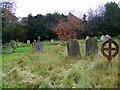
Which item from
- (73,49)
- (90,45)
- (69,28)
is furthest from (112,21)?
(73,49)

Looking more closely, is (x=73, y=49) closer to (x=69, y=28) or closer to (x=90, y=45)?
(x=90, y=45)

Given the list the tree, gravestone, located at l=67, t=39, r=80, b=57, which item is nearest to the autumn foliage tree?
the tree

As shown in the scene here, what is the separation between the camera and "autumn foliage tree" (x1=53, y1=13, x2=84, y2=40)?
124 feet

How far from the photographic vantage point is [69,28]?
3981 centimetres

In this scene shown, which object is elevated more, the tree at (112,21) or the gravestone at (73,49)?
the tree at (112,21)

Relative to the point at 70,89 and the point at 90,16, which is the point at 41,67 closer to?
the point at 70,89

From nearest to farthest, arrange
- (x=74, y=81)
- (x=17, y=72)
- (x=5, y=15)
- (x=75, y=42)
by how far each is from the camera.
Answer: (x=74, y=81) < (x=17, y=72) < (x=75, y=42) < (x=5, y=15)

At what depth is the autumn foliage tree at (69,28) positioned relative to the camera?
124ft

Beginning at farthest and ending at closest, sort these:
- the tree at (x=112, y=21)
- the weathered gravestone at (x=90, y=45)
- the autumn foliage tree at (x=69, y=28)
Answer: the tree at (x=112, y=21)
the autumn foliage tree at (x=69, y=28)
the weathered gravestone at (x=90, y=45)

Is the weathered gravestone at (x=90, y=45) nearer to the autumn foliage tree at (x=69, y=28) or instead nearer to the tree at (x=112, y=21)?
the autumn foliage tree at (x=69, y=28)

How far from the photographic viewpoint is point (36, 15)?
49.7 meters

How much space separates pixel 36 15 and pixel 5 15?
1476 cm

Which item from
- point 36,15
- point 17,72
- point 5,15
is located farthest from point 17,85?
point 36,15

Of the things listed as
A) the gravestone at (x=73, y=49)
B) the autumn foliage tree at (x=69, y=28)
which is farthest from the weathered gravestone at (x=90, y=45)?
the autumn foliage tree at (x=69, y=28)
